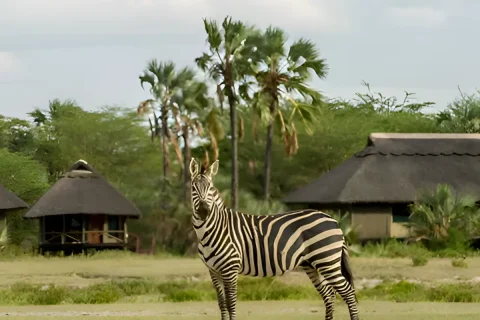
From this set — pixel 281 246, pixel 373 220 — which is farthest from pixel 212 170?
pixel 373 220

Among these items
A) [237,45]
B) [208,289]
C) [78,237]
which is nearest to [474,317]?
[208,289]

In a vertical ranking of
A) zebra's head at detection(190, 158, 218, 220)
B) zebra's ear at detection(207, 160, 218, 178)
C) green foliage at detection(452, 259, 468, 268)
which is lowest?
green foliage at detection(452, 259, 468, 268)

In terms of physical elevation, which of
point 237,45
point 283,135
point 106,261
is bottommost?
point 106,261

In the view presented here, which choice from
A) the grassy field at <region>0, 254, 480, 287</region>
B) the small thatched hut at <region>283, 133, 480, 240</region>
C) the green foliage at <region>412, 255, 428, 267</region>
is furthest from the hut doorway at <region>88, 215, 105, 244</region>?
the green foliage at <region>412, 255, 428, 267</region>

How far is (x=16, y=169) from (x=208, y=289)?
30.8m

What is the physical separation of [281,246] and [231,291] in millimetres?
1142

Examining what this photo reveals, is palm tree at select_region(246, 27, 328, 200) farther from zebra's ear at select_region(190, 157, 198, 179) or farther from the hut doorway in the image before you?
zebra's ear at select_region(190, 157, 198, 179)

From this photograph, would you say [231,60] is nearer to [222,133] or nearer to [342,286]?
[222,133]

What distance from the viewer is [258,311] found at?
751 inches

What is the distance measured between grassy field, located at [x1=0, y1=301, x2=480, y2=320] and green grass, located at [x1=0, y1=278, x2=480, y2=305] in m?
1.07

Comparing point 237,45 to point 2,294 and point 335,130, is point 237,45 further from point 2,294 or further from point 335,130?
point 2,294

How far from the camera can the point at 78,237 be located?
4553cm

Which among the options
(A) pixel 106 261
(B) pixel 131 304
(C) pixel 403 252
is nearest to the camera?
(B) pixel 131 304

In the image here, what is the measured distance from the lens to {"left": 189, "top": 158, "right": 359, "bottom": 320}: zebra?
14.2 m
